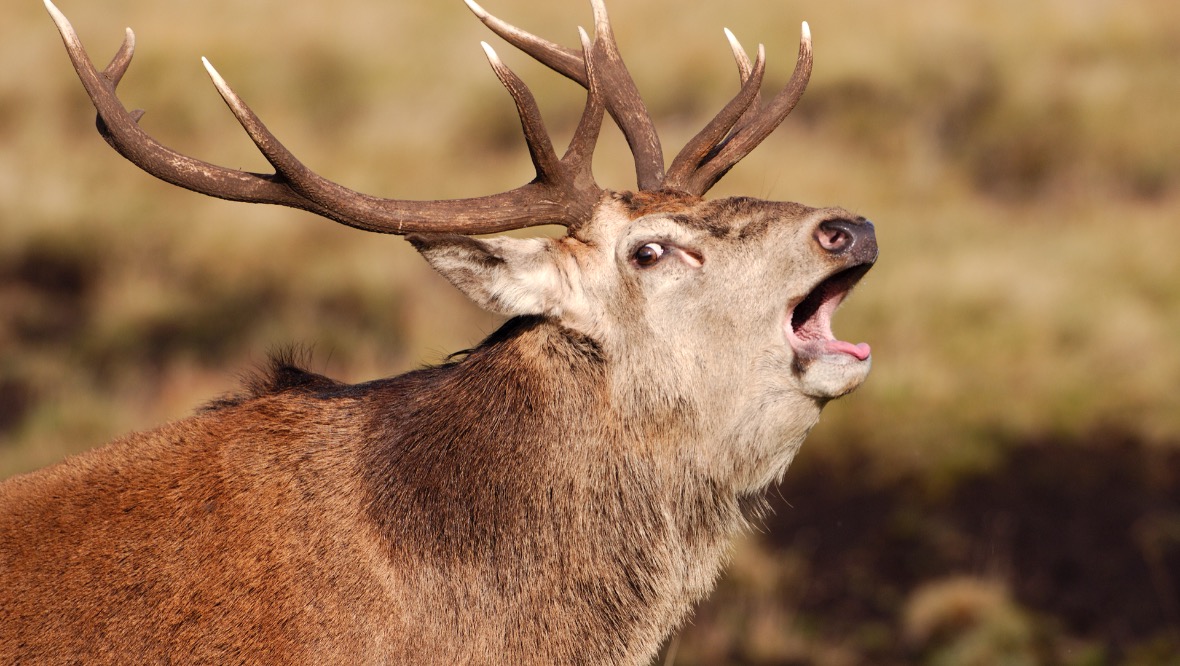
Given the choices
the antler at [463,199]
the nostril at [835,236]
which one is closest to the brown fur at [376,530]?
the antler at [463,199]

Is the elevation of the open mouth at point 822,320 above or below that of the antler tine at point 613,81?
below

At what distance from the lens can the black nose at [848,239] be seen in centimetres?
409

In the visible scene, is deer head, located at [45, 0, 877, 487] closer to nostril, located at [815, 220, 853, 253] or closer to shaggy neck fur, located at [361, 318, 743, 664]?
nostril, located at [815, 220, 853, 253]

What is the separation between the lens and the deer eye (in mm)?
4238

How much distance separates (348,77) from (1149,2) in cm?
1026

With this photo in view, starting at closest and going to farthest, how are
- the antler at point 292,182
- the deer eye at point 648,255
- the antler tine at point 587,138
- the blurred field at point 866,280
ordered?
1. the antler at point 292,182
2. the deer eye at point 648,255
3. the antler tine at point 587,138
4. the blurred field at point 866,280

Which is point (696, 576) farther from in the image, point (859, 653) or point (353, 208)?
point (859, 653)

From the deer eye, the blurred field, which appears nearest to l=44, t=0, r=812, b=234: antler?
the deer eye

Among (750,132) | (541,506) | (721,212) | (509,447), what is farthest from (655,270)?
(750,132)

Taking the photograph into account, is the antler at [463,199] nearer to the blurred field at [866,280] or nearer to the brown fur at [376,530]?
the brown fur at [376,530]

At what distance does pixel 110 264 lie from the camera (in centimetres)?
1149

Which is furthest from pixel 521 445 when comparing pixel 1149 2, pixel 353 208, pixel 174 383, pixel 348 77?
pixel 1149 2

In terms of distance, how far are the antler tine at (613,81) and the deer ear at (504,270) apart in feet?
2.69

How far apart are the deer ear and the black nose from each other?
85 centimetres
